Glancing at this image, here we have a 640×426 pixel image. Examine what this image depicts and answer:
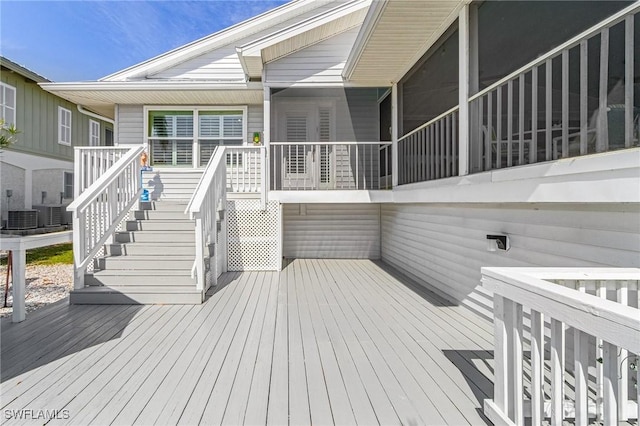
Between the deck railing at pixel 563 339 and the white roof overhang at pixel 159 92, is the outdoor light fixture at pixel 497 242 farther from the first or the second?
the white roof overhang at pixel 159 92

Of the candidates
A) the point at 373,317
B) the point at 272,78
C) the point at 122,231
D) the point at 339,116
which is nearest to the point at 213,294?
the point at 122,231

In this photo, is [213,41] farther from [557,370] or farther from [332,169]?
[557,370]

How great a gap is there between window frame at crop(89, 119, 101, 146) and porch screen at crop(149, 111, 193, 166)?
9394 millimetres

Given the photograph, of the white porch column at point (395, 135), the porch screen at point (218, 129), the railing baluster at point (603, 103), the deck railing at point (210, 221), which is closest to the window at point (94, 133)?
the porch screen at point (218, 129)

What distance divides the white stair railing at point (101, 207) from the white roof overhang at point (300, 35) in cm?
275

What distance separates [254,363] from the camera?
2721mm

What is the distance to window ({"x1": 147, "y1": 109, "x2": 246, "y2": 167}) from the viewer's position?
7.65 m

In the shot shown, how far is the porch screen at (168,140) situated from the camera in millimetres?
7648

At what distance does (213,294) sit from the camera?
4703 millimetres

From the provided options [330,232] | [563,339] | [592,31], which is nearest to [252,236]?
[330,232]

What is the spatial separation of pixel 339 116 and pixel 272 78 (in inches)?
78.7

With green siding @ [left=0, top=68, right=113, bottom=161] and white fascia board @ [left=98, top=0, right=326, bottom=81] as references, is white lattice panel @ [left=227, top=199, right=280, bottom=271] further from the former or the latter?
green siding @ [left=0, top=68, right=113, bottom=161]

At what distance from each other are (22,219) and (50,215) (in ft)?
4.29

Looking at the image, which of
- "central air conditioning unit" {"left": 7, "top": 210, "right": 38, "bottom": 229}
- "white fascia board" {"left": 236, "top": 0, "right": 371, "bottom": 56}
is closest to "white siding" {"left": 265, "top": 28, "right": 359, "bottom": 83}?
"white fascia board" {"left": 236, "top": 0, "right": 371, "bottom": 56}
